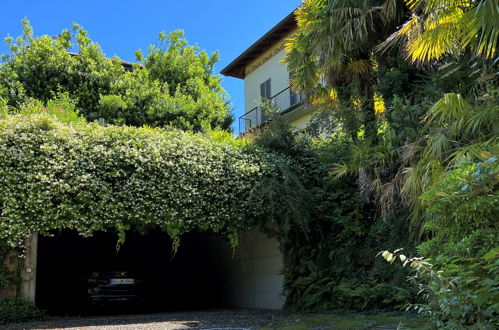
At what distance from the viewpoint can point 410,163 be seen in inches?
322

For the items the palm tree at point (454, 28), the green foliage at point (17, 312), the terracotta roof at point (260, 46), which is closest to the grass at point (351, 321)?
the palm tree at point (454, 28)

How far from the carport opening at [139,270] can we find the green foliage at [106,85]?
4334 mm

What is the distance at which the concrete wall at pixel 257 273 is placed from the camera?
11109 millimetres

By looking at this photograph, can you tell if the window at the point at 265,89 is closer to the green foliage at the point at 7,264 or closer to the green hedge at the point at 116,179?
the green hedge at the point at 116,179

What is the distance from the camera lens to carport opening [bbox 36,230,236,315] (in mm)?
11367

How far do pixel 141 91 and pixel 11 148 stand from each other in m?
10.7

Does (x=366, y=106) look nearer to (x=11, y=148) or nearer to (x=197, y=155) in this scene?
(x=197, y=155)

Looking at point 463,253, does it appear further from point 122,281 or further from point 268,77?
point 268,77

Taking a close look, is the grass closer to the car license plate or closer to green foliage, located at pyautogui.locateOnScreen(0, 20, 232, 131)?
the car license plate

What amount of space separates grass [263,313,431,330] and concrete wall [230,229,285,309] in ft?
8.29

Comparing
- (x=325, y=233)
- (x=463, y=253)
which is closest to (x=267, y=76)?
(x=325, y=233)

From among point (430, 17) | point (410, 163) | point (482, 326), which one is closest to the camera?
point (482, 326)

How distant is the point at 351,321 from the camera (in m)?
7.43

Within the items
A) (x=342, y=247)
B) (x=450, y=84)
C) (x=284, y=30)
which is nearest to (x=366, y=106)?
(x=450, y=84)
